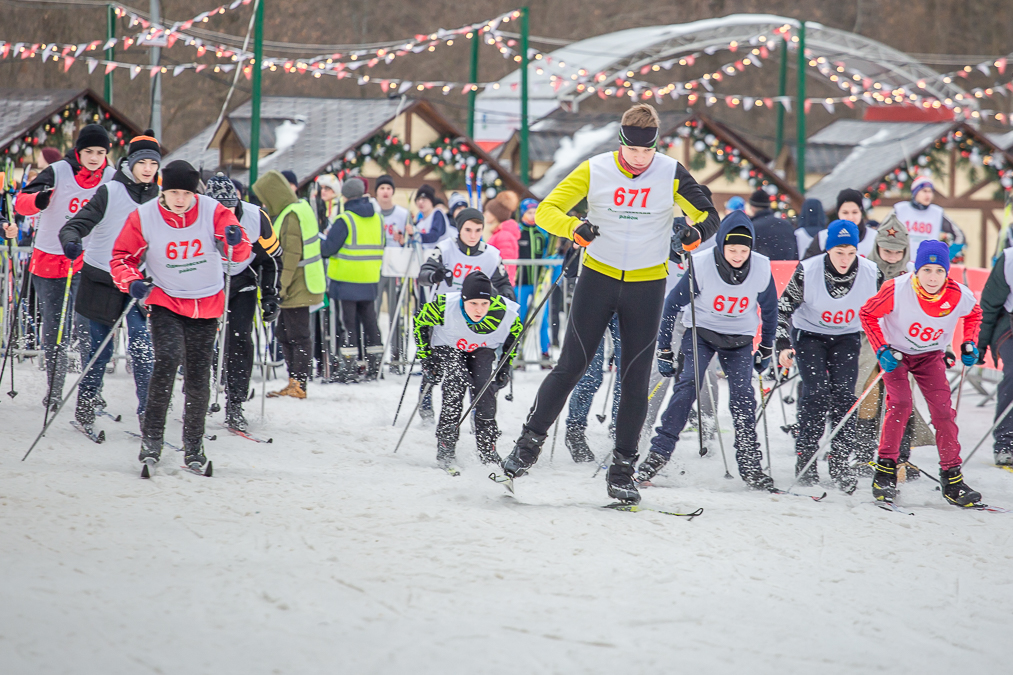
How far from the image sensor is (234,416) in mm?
7020

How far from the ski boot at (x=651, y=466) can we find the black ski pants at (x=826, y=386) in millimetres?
898

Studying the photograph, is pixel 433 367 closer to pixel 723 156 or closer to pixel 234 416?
pixel 234 416

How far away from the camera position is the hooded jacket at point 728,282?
601cm

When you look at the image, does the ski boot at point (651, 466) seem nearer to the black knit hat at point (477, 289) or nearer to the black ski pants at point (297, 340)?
the black knit hat at point (477, 289)

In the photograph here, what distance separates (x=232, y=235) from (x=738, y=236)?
2.73 metres

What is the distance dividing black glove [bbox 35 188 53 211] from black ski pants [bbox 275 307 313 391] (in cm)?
213

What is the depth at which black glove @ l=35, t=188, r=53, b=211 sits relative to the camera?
662 cm

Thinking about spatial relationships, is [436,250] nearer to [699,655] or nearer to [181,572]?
[181,572]

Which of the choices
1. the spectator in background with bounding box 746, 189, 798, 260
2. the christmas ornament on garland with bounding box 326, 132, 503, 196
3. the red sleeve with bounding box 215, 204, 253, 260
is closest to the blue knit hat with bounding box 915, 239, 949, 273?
the red sleeve with bounding box 215, 204, 253, 260

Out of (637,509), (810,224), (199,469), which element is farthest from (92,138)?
(810,224)

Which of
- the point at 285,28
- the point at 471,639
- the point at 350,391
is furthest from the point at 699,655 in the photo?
the point at 285,28

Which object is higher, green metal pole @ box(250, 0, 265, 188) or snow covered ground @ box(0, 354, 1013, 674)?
green metal pole @ box(250, 0, 265, 188)

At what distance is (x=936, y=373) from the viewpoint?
581 centimetres

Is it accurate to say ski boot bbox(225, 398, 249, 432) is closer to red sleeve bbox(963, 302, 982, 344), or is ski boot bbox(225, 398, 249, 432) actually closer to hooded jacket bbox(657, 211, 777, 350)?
A: hooded jacket bbox(657, 211, 777, 350)
